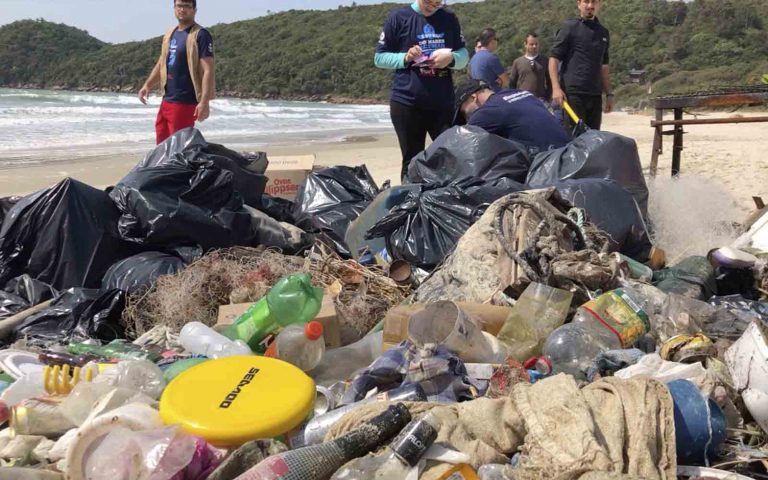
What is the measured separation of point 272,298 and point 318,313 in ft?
0.64

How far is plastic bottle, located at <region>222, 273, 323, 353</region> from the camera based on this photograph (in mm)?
2670

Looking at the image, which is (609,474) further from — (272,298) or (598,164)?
(598,164)

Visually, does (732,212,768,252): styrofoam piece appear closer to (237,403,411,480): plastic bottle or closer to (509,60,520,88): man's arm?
(237,403,411,480): plastic bottle

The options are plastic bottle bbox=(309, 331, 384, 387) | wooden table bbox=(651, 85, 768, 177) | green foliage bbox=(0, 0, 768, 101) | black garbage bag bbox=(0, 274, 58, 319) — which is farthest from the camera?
green foliage bbox=(0, 0, 768, 101)

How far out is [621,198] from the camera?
11.8 feet

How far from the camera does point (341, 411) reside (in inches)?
76.4

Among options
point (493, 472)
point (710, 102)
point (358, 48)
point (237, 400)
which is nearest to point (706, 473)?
point (493, 472)

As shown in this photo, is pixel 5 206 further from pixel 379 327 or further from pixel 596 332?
pixel 596 332

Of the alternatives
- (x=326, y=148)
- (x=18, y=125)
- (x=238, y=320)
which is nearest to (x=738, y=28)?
(x=326, y=148)

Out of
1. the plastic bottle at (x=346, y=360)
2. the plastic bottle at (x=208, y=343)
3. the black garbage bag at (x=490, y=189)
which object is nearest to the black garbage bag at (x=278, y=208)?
the black garbage bag at (x=490, y=189)

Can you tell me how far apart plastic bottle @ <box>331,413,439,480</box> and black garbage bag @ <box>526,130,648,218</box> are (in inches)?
94.7

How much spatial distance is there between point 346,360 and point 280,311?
33cm

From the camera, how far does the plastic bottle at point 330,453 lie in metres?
1.56

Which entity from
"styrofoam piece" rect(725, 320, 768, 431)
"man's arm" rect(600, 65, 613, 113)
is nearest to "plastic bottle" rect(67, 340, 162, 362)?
"styrofoam piece" rect(725, 320, 768, 431)
